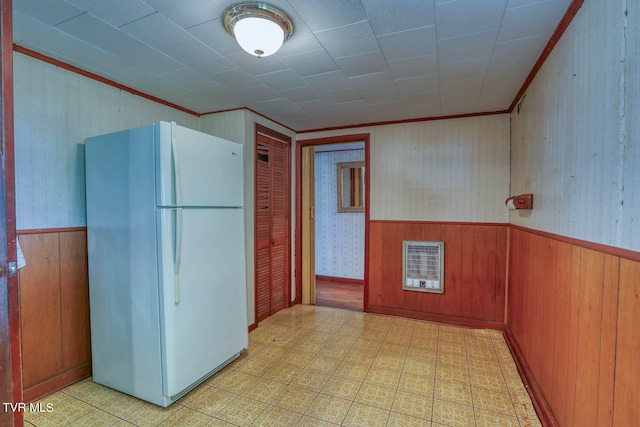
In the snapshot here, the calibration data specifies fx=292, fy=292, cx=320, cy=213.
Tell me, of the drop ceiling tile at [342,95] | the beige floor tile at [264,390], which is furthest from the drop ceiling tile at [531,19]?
the beige floor tile at [264,390]

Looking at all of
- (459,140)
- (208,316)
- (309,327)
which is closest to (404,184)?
(459,140)

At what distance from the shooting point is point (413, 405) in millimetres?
1820

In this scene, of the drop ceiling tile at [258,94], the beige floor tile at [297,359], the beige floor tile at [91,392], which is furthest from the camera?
the drop ceiling tile at [258,94]

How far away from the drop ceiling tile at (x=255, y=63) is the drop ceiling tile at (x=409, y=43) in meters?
0.70

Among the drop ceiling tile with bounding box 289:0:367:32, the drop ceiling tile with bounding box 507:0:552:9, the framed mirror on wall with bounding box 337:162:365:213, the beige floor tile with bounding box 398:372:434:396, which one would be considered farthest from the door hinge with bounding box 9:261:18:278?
the framed mirror on wall with bounding box 337:162:365:213

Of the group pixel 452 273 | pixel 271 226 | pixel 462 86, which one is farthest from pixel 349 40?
pixel 452 273

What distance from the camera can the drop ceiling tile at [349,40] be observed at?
1.63m

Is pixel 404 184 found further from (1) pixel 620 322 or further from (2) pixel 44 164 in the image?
(2) pixel 44 164

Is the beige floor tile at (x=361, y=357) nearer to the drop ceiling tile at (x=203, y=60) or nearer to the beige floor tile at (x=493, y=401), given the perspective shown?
the beige floor tile at (x=493, y=401)

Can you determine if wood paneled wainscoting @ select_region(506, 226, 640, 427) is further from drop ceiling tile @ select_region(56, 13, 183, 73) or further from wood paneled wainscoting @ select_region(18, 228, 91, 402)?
wood paneled wainscoting @ select_region(18, 228, 91, 402)

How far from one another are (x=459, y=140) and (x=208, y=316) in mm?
2886

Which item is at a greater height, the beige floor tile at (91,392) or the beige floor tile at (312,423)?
the beige floor tile at (91,392)

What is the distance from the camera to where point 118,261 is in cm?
190

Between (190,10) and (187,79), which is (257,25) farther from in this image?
(187,79)
